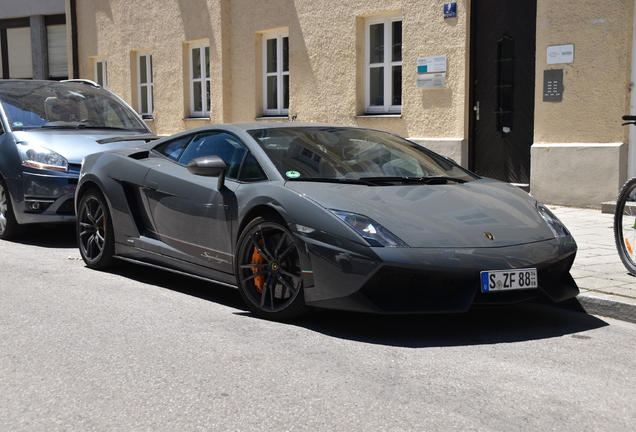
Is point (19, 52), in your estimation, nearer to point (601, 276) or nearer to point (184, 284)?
point (184, 284)

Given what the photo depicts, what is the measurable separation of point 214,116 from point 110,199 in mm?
10309

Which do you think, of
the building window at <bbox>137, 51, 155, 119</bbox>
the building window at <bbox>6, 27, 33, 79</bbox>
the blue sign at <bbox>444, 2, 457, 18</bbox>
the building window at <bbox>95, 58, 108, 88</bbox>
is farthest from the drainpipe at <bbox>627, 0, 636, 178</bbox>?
the building window at <bbox>6, 27, 33, 79</bbox>

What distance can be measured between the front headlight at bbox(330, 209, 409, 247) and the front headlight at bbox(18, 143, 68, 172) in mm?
4642

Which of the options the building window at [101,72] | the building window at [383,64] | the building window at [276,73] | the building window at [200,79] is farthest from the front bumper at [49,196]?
the building window at [101,72]

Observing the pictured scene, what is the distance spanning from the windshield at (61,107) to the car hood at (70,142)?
0.83 ft

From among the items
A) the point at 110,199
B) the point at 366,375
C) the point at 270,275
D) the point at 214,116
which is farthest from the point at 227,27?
the point at 366,375

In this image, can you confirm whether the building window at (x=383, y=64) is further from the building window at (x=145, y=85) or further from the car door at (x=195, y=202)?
the car door at (x=195, y=202)

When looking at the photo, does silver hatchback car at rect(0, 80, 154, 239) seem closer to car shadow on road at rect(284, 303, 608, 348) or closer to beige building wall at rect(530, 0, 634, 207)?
car shadow on road at rect(284, 303, 608, 348)

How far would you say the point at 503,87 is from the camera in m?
12.4

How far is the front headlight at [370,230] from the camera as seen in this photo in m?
4.68

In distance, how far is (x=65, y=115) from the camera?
9.67 meters

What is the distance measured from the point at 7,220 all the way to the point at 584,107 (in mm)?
7403

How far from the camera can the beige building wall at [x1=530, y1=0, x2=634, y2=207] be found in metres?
10.6

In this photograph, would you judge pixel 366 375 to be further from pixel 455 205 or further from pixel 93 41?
pixel 93 41
